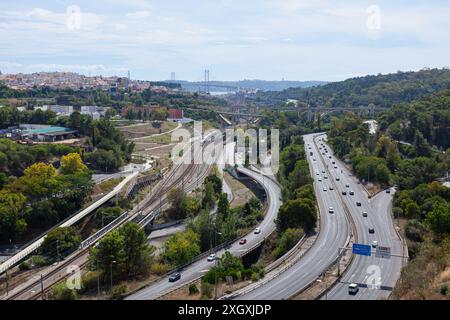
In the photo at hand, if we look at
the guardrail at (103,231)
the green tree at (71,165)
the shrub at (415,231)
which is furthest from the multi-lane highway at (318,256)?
the green tree at (71,165)

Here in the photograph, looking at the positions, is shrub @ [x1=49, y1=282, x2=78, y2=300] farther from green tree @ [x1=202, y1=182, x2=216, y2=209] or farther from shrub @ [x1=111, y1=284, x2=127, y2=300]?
green tree @ [x1=202, y1=182, x2=216, y2=209]

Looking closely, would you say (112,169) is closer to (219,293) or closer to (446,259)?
(219,293)

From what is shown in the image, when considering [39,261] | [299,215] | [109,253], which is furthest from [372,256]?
[39,261]

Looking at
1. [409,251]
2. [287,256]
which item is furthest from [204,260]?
[409,251]

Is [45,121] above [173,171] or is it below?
above

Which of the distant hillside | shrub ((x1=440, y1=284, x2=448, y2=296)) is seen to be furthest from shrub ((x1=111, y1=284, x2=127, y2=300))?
the distant hillside

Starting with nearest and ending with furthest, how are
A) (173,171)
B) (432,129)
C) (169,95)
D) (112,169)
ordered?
(112,169) < (173,171) < (432,129) < (169,95)

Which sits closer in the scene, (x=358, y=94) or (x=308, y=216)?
(x=308, y=216)
